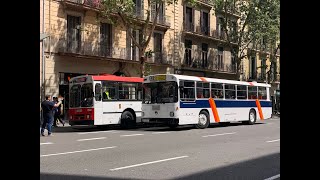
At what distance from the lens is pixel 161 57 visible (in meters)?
33.5

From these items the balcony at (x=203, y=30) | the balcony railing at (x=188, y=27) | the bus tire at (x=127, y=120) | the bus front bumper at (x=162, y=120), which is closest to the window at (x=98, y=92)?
the bus tire at (x=127, y=120)

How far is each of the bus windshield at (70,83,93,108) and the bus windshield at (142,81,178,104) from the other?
8.90 ft

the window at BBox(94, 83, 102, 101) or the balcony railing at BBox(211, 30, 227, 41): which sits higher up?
the balcony railing at BBox(211, 30, 227, 41)

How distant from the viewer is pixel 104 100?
19328mm

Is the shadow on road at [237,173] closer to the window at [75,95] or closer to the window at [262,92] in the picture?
the window at [75,95]

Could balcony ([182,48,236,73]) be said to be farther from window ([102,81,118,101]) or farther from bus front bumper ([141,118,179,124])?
bus front bumper ([141,118,179,124])

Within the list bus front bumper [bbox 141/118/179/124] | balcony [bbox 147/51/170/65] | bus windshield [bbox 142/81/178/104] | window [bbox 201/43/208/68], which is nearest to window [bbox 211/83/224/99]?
bus windshield [bbox 142/81/178/104]

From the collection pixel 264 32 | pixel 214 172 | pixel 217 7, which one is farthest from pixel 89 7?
pixel 214 172

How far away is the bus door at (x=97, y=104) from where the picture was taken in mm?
18922

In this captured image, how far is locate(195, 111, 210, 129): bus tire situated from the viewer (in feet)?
66.6
